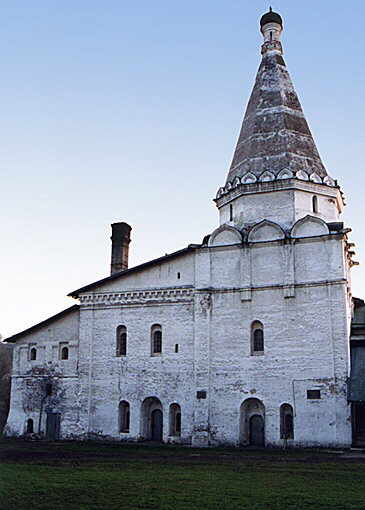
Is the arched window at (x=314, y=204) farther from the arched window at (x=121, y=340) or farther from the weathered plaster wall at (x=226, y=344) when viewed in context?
the arched window at (x=121, y=340)

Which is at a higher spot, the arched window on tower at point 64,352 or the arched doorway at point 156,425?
the arched window on tower at point 64,352

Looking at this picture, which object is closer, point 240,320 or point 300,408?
point 300,408

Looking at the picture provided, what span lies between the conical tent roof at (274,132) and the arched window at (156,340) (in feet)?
24.4

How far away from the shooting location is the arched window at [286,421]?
22422mm

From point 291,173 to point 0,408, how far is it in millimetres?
35313

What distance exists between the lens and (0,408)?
49.1m

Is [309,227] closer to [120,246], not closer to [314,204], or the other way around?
[314,204]

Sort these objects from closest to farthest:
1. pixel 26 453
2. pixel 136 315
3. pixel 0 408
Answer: pixel 26 453 → pixel 136 315 → pixel 0 408

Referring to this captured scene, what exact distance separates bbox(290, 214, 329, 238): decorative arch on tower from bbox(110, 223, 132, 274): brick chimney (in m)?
10.4

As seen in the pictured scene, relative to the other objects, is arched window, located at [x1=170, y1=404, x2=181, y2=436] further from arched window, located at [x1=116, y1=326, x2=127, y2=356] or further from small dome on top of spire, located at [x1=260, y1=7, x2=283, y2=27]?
small dome on top of spire, located at [x1=260, y1=7, x2=283, y2=27]

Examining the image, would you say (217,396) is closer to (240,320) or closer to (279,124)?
(240,320)

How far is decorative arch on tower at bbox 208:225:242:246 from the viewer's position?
80.8 feet

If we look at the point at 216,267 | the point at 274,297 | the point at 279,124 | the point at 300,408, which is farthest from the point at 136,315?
the point at 279,124

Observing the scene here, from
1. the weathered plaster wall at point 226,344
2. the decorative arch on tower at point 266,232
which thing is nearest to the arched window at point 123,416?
the weathered plaster wall at point 226,344
